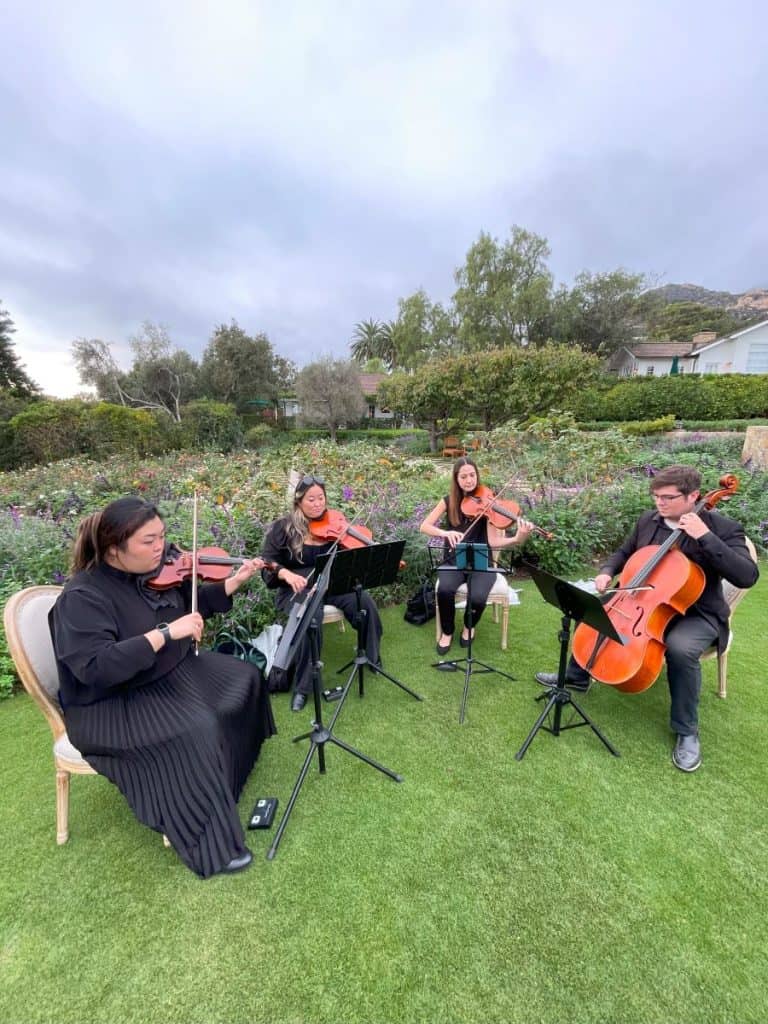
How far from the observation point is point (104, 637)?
1740mm

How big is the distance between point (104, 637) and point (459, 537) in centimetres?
237

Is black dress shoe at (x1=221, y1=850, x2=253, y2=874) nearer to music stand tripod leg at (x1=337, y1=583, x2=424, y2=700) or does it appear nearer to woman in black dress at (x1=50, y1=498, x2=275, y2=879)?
woman in black dress at (x1=50, y1=498, x2=275, y2=879)

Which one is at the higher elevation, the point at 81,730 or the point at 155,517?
the point at 155,517

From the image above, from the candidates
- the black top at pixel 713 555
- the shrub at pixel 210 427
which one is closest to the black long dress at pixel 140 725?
the black top at pixel 713 555

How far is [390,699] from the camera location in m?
2.93

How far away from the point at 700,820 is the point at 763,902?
1.13 ft

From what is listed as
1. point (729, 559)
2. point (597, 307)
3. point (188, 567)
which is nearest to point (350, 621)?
point (188, 567)

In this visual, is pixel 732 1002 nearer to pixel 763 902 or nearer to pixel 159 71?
pixel 763 902

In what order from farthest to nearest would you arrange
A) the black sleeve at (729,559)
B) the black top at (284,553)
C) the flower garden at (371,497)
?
the flower garden at (371,497)
the black top at (284,553)
the black sleeve at (729,559)

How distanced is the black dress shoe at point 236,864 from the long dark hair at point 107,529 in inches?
54.5

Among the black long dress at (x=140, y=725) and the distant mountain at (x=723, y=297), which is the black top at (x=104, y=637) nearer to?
the black long dress at (x=140, y=725)

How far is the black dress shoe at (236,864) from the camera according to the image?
1812mm

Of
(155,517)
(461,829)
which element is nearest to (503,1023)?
(461,829)

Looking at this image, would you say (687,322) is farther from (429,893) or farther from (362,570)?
(429,893)
